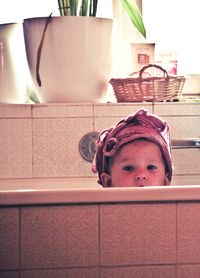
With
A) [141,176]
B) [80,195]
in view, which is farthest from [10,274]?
[141,176]

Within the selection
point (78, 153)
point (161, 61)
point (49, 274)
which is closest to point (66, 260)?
point (49, 274)

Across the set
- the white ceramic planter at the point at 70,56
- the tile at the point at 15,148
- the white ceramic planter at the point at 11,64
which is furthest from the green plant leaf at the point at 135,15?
the tile at the point at 15,148

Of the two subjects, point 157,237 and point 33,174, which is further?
point 33,174

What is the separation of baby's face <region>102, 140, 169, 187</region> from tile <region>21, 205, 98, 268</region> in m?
0.36

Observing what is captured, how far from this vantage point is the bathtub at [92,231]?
0.77 meters

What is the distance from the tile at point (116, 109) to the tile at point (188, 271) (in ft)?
2.58

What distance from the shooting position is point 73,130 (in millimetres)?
1499

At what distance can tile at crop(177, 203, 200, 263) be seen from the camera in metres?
0.79

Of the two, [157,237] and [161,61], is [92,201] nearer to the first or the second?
[157,237]

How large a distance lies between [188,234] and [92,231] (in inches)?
6.2

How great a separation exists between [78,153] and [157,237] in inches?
29.3

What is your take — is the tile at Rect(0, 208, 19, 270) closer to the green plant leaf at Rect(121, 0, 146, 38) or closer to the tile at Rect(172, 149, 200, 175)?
the tile at Rect(172, 149, 200, 175)

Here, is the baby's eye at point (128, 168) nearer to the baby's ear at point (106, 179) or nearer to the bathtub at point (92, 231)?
the baby's ear at point (106, 179)

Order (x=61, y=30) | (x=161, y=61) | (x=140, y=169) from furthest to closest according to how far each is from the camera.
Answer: (x=161, y=61), (x=61, y=30), (x=140, y=169)
